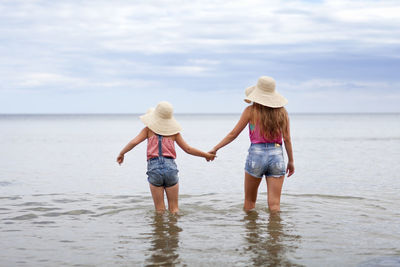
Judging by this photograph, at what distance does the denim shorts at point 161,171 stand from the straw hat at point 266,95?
1.52 metres

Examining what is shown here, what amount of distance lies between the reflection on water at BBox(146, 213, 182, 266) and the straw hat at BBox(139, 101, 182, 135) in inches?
56.1

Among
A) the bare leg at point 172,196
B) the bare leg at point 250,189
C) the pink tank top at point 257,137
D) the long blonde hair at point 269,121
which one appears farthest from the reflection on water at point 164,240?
the long blonde hair at point 269,121

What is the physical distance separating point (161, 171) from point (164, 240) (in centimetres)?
116

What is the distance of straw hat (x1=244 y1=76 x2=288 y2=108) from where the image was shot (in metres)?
6.98

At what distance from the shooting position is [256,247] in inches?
247

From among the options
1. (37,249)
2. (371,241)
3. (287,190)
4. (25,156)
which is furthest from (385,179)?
(25,156)

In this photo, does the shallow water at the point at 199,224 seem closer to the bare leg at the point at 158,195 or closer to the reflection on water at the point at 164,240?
the reflection on water at the point at 164,240

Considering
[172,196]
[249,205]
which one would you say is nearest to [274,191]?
[249,205]

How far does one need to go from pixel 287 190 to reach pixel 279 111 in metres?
5.40

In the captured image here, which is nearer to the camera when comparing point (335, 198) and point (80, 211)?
point (80, 211)

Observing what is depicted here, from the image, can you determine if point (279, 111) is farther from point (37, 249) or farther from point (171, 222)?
point (37, 249)

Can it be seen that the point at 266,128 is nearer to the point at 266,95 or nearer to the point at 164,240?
the point at 266,95

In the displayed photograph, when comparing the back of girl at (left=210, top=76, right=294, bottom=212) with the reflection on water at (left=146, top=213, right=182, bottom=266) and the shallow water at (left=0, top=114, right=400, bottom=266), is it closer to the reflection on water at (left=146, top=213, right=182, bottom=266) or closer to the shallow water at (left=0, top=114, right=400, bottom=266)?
the shallow water at (left=0, top=114, right=400, bottom=266)

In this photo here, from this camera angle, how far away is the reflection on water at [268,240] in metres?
5.71
